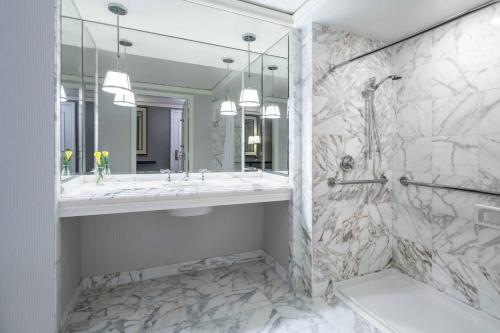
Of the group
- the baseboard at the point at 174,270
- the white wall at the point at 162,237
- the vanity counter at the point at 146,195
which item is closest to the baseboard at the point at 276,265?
the baseboard at the point at 174,270

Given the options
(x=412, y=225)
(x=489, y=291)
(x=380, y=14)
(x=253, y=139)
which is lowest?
(x=489, y=291)

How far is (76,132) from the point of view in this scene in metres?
1.94

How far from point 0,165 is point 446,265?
3.03 metres

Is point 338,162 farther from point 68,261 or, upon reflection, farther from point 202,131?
point 68,261

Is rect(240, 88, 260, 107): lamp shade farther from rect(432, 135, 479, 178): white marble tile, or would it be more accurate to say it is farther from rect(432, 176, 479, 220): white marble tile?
rect(432, 176, 479, 220): white marble tile

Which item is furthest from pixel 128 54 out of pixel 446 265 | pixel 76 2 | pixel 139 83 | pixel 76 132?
pixel 446 265

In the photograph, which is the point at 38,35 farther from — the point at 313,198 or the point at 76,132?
the point at 313,198

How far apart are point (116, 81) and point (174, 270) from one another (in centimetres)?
177

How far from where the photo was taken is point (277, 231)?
97.7 inches

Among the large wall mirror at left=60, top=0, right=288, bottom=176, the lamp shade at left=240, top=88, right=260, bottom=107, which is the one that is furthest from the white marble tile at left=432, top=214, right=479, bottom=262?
the lamp shade at left=240, top=88, right=260, bottom=107

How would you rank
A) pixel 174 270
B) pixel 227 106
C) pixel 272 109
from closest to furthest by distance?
pixel 174 270 < pixel 272 109 < pixel 227 106

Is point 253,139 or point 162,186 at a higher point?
point 253,139

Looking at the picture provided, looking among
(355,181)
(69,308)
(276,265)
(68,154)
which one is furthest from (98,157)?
(355,181)

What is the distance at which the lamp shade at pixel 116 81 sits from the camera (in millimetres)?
2021
